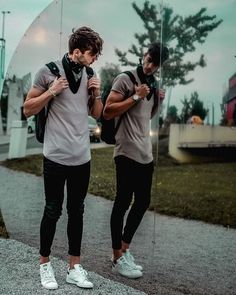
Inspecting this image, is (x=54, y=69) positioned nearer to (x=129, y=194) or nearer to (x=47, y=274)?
(x=129, y=194)

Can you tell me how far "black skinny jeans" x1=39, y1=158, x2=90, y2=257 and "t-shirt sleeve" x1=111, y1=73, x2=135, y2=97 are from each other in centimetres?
50

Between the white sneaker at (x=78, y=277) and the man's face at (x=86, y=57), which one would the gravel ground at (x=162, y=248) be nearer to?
the white sneaker at (x=78, y=277)

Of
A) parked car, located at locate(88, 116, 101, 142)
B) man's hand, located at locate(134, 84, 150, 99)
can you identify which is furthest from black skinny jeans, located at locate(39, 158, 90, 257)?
man's hand, located at locate(134, 84, 150, 99)

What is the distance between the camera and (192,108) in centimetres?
333

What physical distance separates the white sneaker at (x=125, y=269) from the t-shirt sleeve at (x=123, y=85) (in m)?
1.01

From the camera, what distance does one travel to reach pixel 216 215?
3299 mm

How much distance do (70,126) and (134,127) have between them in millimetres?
402

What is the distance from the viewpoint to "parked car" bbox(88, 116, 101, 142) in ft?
11.7

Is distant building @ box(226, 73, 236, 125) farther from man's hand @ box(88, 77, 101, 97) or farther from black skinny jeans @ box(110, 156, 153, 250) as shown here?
man's hand @ box(88, 77, 101, 97)

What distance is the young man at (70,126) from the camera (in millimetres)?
3492

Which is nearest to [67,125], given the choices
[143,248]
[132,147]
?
[132,147]

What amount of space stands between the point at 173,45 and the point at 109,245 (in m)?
1.33

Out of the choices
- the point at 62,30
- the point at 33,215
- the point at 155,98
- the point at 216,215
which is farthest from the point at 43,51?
the point at 216,215

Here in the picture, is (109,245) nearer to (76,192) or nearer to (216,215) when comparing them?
(76,192)
